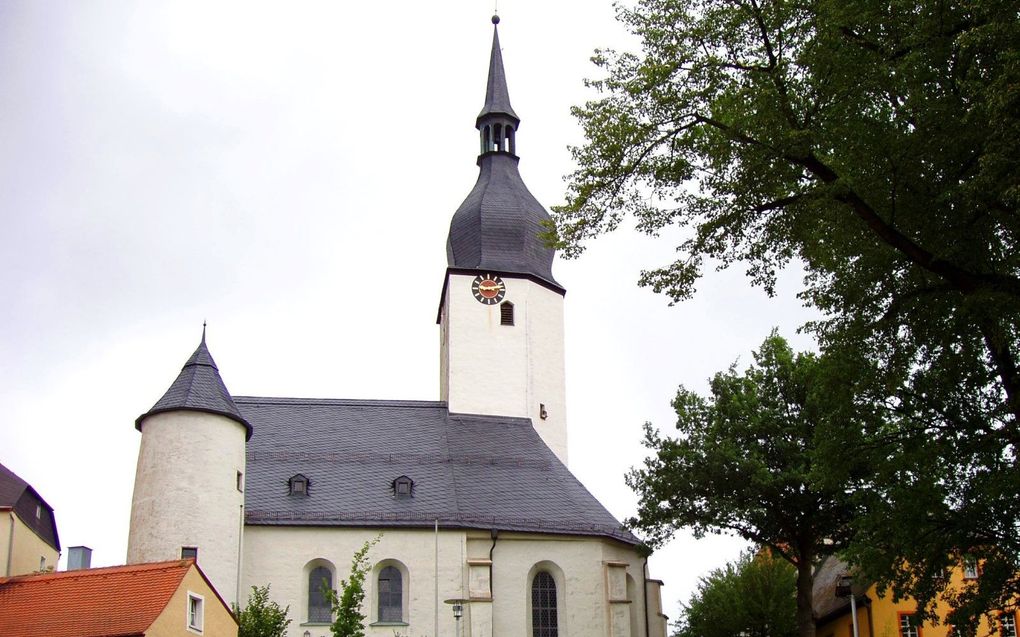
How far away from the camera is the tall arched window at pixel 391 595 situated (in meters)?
32.1

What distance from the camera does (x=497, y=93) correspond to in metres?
45.9

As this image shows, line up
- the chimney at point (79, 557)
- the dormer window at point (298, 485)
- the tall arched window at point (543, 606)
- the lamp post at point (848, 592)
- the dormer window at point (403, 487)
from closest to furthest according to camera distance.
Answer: the tall arched window at point (543, 606) < the dormer window at point (298, 485) < the dormer window at point (403, 487) < the lamp post at point (848, 592) < the chimney at point (79, 557)

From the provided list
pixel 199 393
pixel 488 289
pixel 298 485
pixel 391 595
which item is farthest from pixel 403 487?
pixel 488 289

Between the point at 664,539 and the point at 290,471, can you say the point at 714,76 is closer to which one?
the point at 664,539

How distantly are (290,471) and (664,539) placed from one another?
11147mm

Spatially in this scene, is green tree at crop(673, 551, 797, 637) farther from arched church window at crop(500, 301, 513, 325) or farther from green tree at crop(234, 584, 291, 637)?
green tree at crop(234, 584, 291, 637)

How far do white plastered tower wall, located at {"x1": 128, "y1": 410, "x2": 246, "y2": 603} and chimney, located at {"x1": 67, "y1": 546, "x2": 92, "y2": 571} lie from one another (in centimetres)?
1025

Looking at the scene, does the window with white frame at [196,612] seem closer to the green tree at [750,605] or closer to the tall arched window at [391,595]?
the tall arched window at [391,595]

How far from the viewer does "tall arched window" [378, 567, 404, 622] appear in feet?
105

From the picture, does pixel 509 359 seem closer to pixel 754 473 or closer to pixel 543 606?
pixel 543 606

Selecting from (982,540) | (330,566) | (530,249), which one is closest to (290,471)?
(330,566)

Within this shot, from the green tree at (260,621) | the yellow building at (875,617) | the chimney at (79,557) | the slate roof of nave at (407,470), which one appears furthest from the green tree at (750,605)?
the chimney at (79,557)

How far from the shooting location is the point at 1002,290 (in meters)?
15.7

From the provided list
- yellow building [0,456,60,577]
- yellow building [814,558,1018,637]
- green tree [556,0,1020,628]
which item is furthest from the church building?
green tree [556,0,1020,628]
